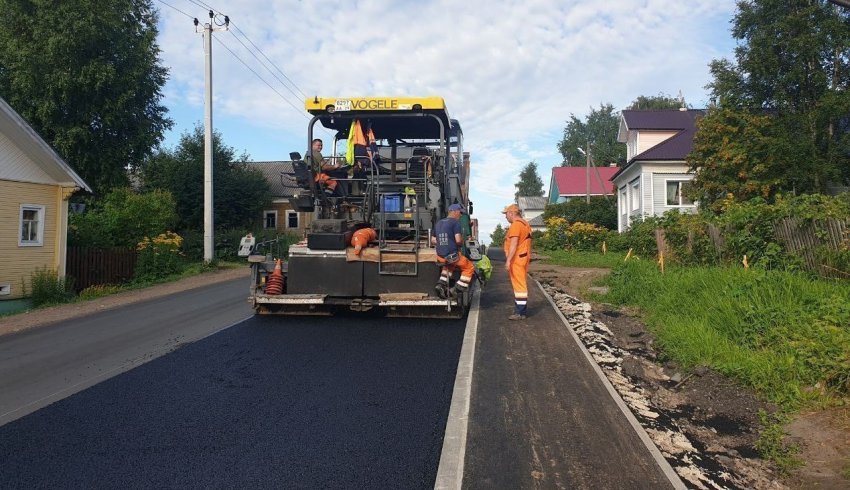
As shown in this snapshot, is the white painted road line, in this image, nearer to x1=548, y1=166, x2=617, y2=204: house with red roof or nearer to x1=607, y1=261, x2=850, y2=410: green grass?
x1=607, y1=261, x2=850, y2=410: green grass

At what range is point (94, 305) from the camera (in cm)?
1341

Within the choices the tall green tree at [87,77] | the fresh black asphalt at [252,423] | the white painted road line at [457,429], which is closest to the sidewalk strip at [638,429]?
the white painted road line at [457,429]

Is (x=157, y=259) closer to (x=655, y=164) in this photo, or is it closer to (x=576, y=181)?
(x=655, y=164)

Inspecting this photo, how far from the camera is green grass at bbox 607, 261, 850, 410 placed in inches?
192

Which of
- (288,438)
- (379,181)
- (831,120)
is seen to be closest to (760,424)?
(288,438)

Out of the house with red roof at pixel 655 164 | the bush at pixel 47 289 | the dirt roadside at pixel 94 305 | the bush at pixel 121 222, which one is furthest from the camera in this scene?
the house with red roof at pixel 655 164

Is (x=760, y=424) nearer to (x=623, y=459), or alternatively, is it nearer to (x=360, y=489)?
(x=623, y=459)

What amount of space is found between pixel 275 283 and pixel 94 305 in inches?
290

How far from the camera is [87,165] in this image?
83.9 ft

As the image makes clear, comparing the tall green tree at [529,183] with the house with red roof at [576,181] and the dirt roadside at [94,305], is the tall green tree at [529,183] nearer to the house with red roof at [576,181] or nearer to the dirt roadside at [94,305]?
the house with red roof at [576,181]

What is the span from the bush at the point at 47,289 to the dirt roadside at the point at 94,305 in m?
1.68

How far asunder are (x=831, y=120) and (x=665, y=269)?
53.3 feet

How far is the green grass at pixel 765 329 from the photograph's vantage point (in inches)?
192

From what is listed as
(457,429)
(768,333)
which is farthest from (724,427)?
(457,429)
